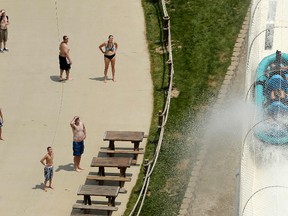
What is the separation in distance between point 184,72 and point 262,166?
7.42m

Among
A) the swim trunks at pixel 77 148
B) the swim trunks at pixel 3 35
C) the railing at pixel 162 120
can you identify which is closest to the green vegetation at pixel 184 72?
the railing at pixel 162 120

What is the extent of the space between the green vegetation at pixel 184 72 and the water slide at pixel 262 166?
2.03 metres

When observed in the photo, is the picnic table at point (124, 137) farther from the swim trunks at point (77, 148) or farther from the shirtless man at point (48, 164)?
the shirtless man at point (48, 164)

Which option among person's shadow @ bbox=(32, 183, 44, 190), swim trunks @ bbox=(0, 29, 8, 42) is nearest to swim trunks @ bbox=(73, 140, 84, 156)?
person's shadow @ bbox=(32, 183, 44, 190)

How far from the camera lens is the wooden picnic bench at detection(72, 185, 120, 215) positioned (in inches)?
971

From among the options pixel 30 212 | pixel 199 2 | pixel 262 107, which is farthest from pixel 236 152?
pixel 199 2

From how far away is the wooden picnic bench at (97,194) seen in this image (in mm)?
24656

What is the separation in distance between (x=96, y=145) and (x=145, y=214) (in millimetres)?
3320

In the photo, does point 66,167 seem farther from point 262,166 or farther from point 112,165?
point 262,166

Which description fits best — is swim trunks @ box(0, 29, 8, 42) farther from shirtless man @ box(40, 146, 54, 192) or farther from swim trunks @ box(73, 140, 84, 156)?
shirtless man @ box(40, 146, 54, 192)

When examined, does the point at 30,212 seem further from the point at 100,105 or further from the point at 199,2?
the point at 199,2

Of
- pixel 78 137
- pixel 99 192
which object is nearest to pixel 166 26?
pixel 78 137

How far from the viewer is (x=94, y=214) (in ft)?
81.8

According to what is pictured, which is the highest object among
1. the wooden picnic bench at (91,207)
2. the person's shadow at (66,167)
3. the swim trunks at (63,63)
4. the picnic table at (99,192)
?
the swim trunks at (63,63)
